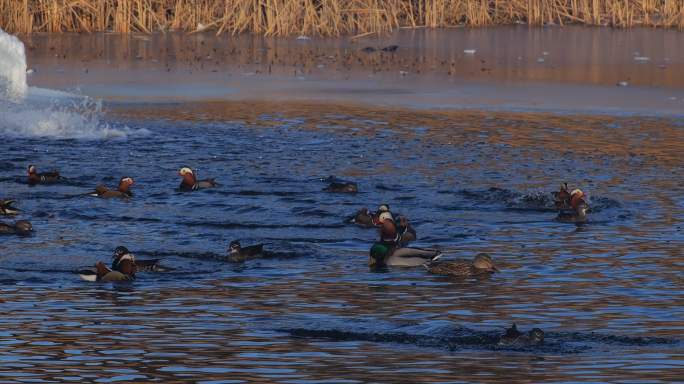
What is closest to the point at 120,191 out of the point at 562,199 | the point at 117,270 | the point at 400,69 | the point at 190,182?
the point at 190,182

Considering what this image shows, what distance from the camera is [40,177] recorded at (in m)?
17.5

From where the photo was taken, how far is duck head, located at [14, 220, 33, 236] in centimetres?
1454

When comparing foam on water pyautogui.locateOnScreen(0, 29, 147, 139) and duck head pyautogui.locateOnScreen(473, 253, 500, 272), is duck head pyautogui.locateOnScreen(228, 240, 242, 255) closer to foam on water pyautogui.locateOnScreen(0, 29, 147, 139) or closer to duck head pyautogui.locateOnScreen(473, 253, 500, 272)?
duck head pyautogui.locateOnScreen(473, 253, 500, 272)

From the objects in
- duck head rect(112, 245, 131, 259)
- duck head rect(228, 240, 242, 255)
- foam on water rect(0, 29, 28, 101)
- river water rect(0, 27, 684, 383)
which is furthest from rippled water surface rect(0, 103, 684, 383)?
foam on water rect(0, 29, 28, 101)

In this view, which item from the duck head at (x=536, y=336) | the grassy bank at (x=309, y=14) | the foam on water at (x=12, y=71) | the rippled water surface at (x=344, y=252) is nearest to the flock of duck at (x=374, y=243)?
the rippled water surface at (x=344, y=252)

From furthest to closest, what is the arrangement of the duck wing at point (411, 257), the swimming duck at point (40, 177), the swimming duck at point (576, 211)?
the swimming duck at point (40, 177), the swimming duck at point (576, 211), the duck wing at point (411, 257)

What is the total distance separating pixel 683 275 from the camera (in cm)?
1270

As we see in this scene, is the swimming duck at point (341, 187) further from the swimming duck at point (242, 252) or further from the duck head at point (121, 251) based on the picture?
the duck head at point (121, 251)

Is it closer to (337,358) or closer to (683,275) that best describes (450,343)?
(337,358)

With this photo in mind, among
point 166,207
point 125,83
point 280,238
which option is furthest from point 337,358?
point 125,83

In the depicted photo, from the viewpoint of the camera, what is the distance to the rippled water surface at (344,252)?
9.71m

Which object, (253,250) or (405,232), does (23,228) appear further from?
(405,232)

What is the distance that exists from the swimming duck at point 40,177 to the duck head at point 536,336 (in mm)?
8896

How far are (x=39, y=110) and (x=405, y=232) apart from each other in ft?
32.9
